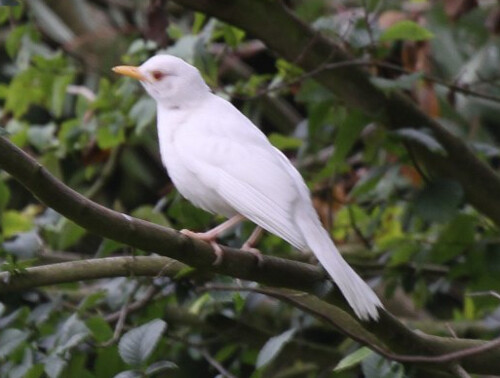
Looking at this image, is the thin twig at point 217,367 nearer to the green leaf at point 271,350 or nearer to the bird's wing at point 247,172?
the green leaf at point 271,350

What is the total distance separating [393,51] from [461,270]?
117cm

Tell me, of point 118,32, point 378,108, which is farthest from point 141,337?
point 118,32

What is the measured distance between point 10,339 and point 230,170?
2.85 ft

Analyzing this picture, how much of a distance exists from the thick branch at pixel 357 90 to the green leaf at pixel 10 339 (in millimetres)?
1305

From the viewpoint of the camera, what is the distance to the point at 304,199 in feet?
10.4

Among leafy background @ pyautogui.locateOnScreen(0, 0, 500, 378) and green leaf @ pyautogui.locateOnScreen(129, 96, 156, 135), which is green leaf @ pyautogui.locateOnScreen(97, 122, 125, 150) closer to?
leafy background @ pyautogui.locateOnScreen(0, 0, 500, 378)

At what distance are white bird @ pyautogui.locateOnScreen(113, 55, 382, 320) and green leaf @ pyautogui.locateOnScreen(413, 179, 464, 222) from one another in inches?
33.2

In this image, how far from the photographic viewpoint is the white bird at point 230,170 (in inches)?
115

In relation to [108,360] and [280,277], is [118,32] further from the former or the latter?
[280,277]

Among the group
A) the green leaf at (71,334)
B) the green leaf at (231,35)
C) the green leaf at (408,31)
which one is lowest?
the green leaf at (71,334)

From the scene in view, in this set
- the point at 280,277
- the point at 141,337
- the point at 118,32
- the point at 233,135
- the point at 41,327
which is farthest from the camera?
the point at 118,32

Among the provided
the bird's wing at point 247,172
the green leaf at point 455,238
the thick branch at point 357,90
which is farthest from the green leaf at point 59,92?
the green leaf at point 455,238

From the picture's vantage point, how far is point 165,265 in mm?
3018

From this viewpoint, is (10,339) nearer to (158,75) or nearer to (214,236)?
(214,236)
